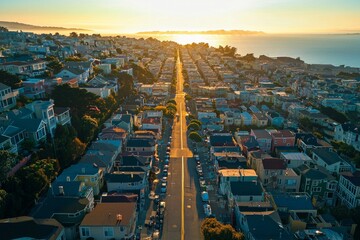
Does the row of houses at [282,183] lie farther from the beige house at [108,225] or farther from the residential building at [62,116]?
the residential building at [62,116]

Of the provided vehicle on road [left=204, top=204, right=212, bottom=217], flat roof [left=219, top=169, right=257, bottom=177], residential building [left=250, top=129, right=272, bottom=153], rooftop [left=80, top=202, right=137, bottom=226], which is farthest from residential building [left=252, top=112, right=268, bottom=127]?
rooftop [left=80, top=202, right=137, bottom=226]

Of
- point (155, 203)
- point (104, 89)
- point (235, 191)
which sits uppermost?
point (104, 89)

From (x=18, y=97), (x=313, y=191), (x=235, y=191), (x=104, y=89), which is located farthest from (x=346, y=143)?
(x=18, y=97)

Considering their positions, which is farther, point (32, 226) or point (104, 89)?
point (104, 89)

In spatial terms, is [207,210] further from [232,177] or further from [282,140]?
[282,140]

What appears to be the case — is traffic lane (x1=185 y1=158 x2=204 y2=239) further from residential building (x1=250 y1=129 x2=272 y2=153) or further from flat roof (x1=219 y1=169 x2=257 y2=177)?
residential building (x1=250 y1=129 x2=272 y2=153)

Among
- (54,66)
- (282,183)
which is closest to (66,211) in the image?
(282,183)

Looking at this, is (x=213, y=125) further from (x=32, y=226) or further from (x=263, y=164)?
(x=32, y=226)
